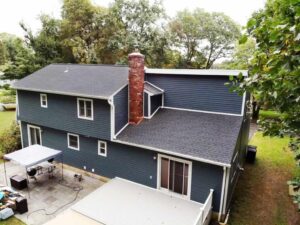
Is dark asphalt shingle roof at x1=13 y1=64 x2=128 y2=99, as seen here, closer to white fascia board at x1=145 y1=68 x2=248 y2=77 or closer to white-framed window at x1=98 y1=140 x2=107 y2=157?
white fascia board at x1=145 y1=68 x2=248 y2=77

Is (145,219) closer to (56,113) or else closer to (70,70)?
(56,113)

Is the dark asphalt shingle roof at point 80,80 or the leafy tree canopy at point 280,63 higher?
the leafy tree canopy at point 280,63

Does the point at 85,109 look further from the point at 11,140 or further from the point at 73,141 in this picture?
the point at 11,140

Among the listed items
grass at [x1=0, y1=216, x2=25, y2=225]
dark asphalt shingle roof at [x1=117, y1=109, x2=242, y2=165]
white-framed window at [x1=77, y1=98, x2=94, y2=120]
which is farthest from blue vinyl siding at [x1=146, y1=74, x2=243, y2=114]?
grass at [x1=0, y1=216, x2=25, y2=225]

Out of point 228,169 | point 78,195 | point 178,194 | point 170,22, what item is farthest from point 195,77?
point 170,22

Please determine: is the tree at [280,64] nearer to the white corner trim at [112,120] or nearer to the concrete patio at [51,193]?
the white corner trim at [112,120]

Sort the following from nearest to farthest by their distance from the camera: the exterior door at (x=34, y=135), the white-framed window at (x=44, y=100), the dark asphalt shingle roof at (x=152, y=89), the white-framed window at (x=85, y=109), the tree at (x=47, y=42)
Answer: the white-framed window at (x=85, y=109) → the dark asphalt shingle roof at (x=152, y=89) → the white-framed window at (x=44, y=100) → the exterior door at (x=34, y=135) → the tree at (x=47, y=42)

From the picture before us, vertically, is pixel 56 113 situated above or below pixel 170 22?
below

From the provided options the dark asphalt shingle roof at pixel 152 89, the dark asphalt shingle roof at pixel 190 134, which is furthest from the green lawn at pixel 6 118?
the dark asphalt shingle roof at pixel 190 134
